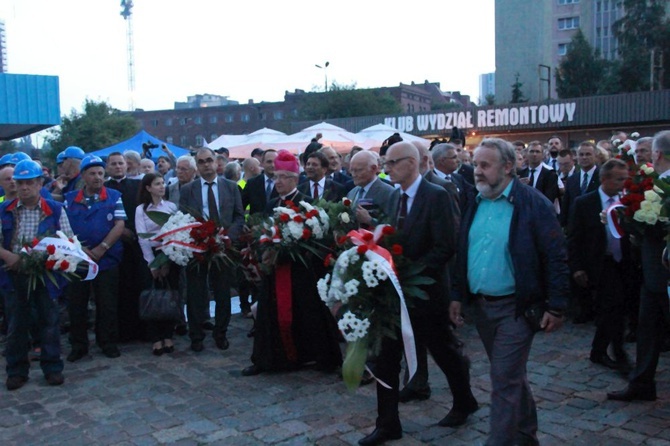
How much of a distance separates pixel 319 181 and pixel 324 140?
11.8m

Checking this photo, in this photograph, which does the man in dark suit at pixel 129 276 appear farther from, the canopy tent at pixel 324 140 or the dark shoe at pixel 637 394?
the canopy tent at pixel 324 140

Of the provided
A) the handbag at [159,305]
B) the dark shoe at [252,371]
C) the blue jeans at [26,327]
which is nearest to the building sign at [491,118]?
the handbag at [159,305]

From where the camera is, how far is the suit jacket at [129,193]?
26.4ft

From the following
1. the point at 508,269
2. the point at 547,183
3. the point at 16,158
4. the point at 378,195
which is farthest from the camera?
the point at 547,183

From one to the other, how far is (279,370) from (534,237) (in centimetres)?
341

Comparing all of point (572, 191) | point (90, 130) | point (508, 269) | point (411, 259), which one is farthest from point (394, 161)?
point (90, 130)

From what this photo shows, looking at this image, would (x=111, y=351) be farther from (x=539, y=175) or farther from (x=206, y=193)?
(x=539, y=175)

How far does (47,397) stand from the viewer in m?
6.01

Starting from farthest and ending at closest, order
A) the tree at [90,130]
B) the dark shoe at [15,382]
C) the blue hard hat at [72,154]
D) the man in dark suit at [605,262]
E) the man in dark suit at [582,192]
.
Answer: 1. the tree at [90,130]
2. the blue hard hat at [72,154]
3. the man in dark suit at [582,192]
4. the man in dark suit at [605,262]
5. the dark shoe at [15,382]

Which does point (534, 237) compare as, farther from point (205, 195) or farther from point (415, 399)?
point (205, 195)

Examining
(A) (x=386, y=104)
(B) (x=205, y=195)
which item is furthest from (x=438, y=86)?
(B) (x=205, y=195)

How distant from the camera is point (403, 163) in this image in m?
4.83

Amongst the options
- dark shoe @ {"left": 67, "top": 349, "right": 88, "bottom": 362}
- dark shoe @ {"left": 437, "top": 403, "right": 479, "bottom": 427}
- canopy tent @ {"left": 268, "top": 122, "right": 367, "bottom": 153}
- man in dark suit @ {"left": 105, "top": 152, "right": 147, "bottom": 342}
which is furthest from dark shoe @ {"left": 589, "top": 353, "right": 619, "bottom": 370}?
canopy tent @ {"left": 268, "top": 122, "right": 367, "bottom": 153}

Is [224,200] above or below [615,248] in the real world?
above
